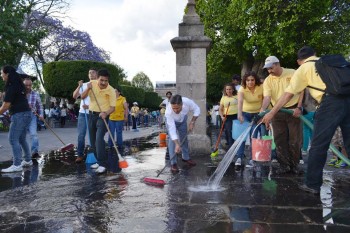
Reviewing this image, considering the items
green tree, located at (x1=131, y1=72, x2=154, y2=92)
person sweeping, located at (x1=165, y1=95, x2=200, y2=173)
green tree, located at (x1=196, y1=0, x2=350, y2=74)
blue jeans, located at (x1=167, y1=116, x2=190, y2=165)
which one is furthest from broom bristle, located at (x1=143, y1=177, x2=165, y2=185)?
green tree, located at (x1=131, y1=72, x2=154, y2=92)

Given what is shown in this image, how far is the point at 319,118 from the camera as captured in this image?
4.63 meters

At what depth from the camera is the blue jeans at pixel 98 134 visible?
22.9 feet

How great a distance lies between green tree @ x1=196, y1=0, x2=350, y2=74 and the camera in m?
20.1

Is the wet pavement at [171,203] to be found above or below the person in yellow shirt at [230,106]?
below

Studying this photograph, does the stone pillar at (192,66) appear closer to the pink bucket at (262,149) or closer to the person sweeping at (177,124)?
the person sweeping at (177,124)

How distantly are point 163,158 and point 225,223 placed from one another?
490 centimetres

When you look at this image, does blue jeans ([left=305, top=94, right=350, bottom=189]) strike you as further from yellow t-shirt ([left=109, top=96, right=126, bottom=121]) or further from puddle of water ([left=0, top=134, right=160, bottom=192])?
yellow t-shirt ([left=109, top=96, right=126, bottom=121])

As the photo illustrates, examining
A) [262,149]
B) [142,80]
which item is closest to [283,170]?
[262,149]

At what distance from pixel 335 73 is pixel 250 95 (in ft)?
8.98

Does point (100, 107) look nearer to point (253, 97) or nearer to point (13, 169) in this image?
point (13, 169)

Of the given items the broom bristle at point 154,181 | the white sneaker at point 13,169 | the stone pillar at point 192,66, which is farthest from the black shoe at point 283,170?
the white sneaker at point 13,169

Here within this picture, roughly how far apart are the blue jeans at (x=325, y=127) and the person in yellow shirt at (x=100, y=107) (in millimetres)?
3675

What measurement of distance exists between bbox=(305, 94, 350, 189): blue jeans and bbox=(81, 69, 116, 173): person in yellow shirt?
3.67 metres

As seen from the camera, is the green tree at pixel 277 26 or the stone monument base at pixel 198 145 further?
the green tree at pixel 277 26
